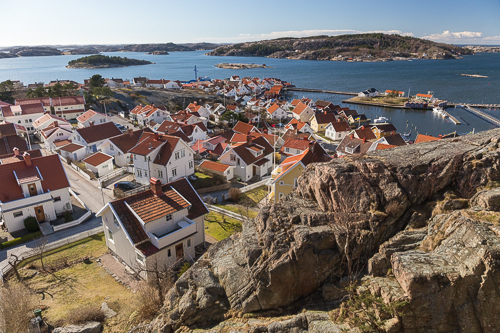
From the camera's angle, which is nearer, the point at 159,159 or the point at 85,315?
the point at 85,315

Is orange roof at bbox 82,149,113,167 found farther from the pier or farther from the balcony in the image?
the pier

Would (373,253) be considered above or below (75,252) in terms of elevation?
above

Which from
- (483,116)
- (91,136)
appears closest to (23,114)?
(91,136)

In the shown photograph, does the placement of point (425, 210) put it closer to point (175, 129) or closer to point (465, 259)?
point (465, 259)

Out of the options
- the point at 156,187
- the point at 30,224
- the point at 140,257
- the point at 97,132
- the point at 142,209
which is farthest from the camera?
the point at 97,132

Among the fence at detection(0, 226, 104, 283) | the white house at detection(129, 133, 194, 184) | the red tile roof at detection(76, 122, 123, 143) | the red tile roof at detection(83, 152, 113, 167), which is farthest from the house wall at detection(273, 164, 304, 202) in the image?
the red tile roof at detection(76, 122, 123, 143)

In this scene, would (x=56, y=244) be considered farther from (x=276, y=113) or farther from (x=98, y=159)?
(x=276, y=113)
